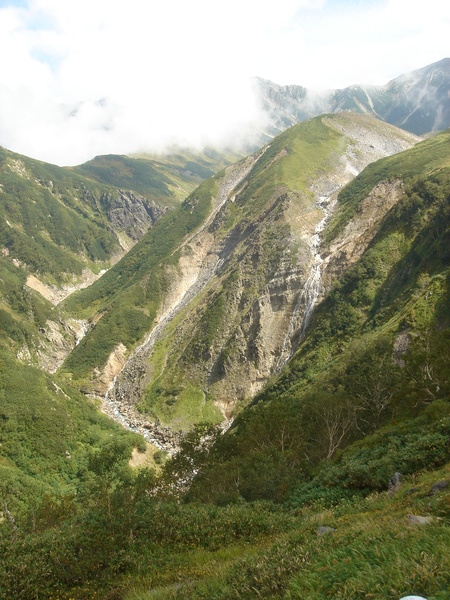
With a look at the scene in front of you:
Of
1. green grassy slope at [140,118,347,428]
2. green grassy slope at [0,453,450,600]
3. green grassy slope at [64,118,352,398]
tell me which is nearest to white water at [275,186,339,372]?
green grassy slope at [140,118,347,428]

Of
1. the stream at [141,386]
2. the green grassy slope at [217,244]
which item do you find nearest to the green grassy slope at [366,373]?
the stream at [141,386]

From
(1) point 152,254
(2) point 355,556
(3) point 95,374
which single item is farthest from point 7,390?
(1) point 152,254

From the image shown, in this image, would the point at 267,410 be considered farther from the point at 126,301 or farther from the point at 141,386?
the point at 126,301

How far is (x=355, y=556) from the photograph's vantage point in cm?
901

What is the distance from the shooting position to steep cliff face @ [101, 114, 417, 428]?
3856 inches

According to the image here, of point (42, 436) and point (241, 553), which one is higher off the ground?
point (241, 553)

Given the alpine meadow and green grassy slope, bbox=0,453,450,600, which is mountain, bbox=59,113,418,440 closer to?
the alpine meadow

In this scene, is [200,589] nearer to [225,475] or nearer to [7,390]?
[225,475]

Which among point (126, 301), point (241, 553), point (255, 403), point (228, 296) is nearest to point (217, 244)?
point (126, 301)

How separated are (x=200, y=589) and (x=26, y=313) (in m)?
154

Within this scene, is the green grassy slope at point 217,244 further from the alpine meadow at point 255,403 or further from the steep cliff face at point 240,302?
the alpine meadow at point 255,403

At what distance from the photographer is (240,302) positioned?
113875 mm

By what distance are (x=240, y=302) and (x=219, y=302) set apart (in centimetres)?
622

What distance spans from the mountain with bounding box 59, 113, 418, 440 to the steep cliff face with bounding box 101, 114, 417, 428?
1.14ft
